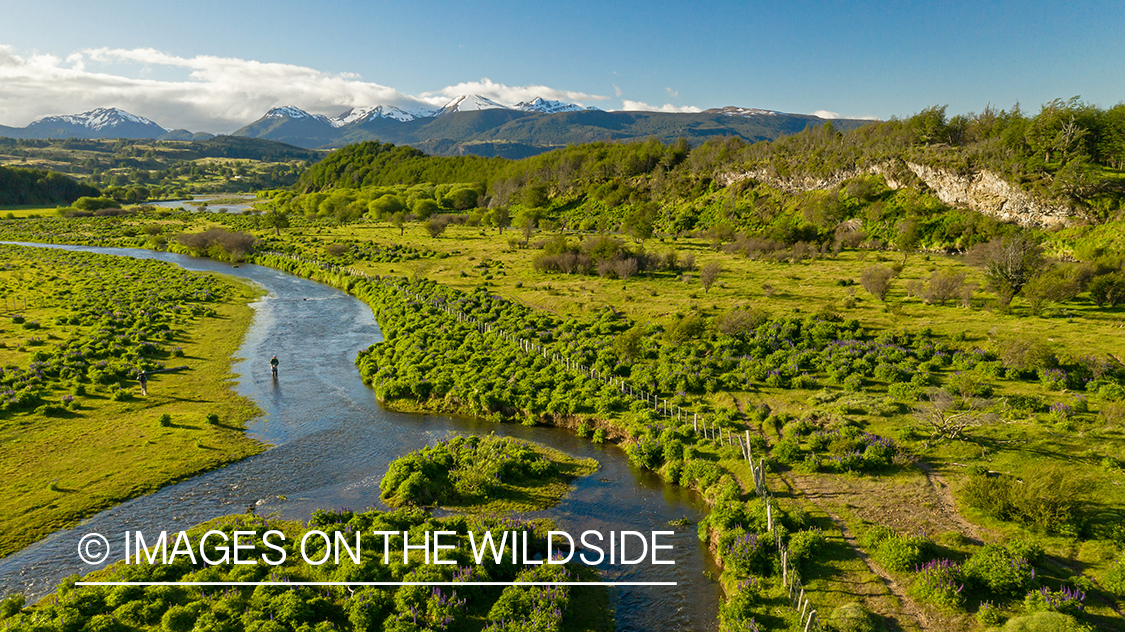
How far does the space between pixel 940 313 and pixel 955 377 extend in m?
19.8

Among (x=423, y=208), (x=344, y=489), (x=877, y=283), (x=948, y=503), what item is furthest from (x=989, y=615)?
(x=423, y=208)

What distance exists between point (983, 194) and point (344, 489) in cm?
11518

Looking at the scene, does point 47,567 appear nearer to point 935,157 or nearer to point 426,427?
point 426,427

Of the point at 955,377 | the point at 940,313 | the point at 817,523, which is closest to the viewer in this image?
the point at 817,523

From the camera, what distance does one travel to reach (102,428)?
32.4 metres

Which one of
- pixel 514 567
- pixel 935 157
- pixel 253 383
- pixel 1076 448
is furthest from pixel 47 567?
pixel 935 157

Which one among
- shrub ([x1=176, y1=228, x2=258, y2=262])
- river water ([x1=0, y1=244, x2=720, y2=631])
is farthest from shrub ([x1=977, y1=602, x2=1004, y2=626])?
shrub ([x1=176, y1=228, x2=258, y2=262])

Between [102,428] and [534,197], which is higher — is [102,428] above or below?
below

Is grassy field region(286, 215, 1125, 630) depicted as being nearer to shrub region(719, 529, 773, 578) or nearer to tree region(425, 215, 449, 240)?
shrub region(719, 529, 773, 578)

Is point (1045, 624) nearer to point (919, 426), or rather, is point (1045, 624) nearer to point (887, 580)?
point (887, 580)

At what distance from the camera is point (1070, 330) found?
43.7 metres

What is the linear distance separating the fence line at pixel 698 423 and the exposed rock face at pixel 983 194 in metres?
87.5

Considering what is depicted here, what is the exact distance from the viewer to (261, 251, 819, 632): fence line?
62.0ft

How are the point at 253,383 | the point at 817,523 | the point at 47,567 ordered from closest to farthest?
the point at 47,567 < the point at 817,523 < the point at 253,383
